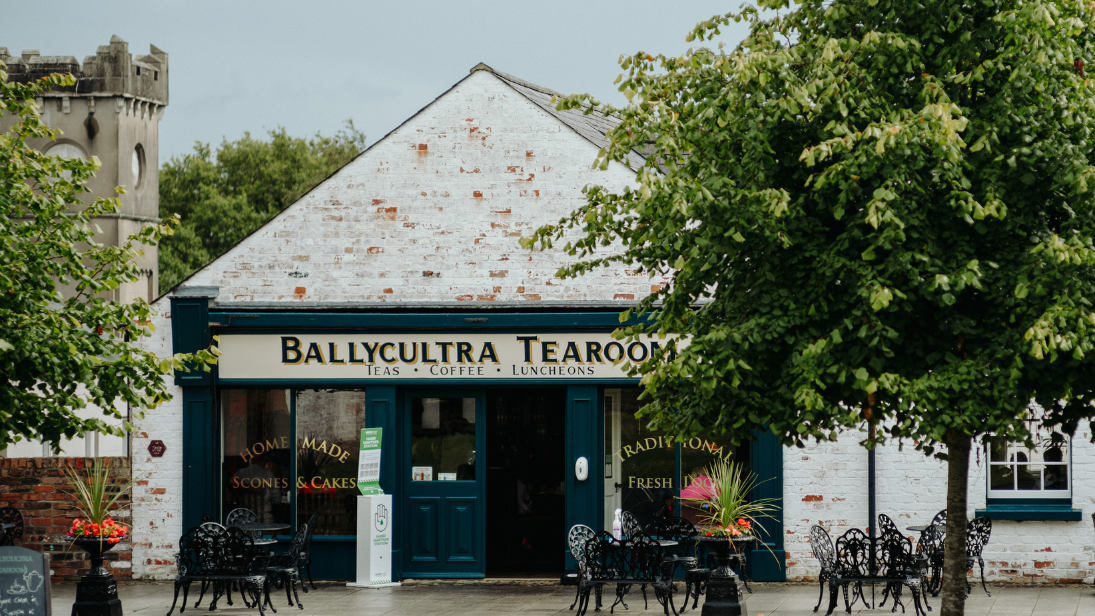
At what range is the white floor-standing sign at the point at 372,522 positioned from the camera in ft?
43.1

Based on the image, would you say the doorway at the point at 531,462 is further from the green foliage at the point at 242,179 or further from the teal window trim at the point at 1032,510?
the green foliage at the point at 242,179

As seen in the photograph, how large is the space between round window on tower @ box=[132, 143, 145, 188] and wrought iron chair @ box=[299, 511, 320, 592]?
4058cm

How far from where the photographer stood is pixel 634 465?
13.7m

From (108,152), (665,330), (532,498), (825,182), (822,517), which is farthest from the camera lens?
(108,152)

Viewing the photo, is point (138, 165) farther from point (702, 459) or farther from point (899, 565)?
Answer: point (899, 565)

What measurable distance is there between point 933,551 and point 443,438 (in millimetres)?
5781

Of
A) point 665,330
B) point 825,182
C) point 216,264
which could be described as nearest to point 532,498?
point 216,264

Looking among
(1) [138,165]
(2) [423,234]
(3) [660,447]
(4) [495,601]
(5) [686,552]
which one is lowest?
(4) [495,601]

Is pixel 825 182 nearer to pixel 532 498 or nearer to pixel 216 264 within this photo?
pixel 532 498

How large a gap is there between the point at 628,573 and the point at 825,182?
19.1 feet

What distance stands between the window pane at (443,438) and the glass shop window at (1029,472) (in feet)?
20.1

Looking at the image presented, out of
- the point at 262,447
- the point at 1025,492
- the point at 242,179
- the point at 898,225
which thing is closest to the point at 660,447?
the point at 1025,492

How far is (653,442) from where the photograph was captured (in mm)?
13711

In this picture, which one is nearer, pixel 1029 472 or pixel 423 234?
pixel 1029 472
